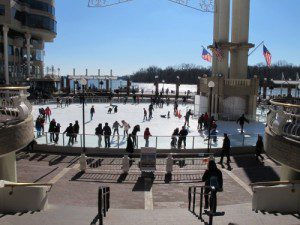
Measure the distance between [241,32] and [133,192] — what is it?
90.3 feet

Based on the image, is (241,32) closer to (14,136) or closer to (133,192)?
(133,192)

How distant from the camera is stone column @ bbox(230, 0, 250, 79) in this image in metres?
34.8

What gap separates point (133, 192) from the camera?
1197 centimetres

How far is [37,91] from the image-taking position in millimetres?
54688

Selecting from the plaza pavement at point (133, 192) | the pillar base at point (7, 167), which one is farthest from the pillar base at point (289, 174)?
the pillar base at point (7, 167)

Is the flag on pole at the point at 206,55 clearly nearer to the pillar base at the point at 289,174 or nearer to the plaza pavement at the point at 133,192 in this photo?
the plaza pavement at the point at 133,192

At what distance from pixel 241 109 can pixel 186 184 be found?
A: 21.5 metres

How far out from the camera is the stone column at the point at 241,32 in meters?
34.8

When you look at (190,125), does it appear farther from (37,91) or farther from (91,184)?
(37,91)

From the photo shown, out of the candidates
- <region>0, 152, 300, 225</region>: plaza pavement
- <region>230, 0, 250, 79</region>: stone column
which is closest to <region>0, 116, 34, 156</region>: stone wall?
<region>0, 152, 300, 225</region>: plaza pavement

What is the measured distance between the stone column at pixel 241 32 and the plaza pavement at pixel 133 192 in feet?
63.4

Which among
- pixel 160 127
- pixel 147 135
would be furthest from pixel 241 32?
pixel 147 135

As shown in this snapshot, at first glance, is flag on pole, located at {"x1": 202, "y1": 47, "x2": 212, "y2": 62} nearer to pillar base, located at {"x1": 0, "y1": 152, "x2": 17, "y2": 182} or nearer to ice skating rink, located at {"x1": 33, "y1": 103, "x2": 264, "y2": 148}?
ice skating rink, located at {"x1": 33, "y1": 103, "x2": 264, "y2": 148}

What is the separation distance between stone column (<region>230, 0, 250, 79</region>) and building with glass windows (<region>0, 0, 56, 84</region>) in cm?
3330
